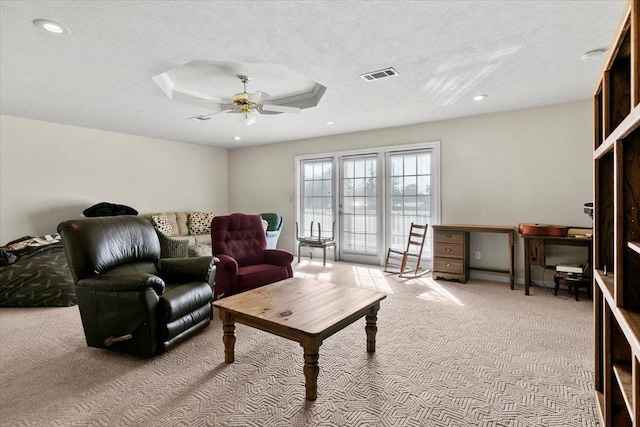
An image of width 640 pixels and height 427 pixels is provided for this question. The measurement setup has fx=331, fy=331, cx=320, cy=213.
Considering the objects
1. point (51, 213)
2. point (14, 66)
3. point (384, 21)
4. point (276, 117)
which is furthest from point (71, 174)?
point (384, 21)

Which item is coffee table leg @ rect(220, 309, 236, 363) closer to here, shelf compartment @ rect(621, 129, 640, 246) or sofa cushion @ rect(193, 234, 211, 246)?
shelf compartment @ rect(621, 129, 640, 246)

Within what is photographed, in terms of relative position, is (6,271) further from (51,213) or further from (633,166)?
(633,166)

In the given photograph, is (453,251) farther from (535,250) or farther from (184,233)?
(184,233)

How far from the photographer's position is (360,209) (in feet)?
19.8

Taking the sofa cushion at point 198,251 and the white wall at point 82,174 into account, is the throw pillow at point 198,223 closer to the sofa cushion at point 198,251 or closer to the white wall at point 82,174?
the white wall at point 82,174

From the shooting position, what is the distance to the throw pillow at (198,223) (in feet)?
21.7

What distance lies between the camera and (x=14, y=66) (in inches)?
119

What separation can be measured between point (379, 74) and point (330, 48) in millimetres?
754

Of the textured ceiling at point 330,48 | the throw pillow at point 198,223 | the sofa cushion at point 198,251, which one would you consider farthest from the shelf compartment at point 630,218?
the throw pillow at point 198,223

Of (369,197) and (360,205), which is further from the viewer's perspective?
(360,205)

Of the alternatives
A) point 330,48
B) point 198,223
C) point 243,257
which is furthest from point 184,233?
point 330,48

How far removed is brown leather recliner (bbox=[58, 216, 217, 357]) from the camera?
2412mm

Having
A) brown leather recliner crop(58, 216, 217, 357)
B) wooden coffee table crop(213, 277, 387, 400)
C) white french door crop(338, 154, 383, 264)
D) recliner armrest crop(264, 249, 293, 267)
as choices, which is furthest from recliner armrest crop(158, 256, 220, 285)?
white french door crop(338, 154, 383, 264)

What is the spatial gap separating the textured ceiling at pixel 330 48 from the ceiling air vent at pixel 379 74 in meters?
0.09
